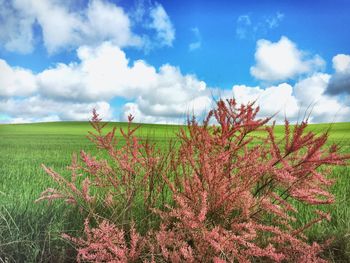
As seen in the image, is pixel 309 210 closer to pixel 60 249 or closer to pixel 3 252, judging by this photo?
pixel 60 249

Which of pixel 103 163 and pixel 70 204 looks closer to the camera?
pixel 103 163

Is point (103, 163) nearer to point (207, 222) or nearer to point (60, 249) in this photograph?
point (60, 249)

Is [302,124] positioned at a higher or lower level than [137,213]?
higher

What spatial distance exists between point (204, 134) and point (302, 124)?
650mm

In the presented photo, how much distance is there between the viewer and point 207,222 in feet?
8.52

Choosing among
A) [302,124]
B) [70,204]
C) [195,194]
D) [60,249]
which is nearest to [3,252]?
[60,249]

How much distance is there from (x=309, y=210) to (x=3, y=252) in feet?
10.2

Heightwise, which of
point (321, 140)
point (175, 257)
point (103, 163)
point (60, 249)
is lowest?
point (60, 249)

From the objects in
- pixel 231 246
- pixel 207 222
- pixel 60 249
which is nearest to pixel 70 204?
pixel 60 249

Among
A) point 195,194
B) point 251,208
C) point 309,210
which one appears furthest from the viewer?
point 309,210

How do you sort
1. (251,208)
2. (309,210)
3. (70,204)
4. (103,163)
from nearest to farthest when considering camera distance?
(251,208) < (103,163) < (70,204) < (309,210)

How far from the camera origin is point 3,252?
2855 mm

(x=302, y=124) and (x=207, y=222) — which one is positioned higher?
(x=302, y=124)

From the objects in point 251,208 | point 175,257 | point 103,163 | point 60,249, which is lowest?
point 60,249
